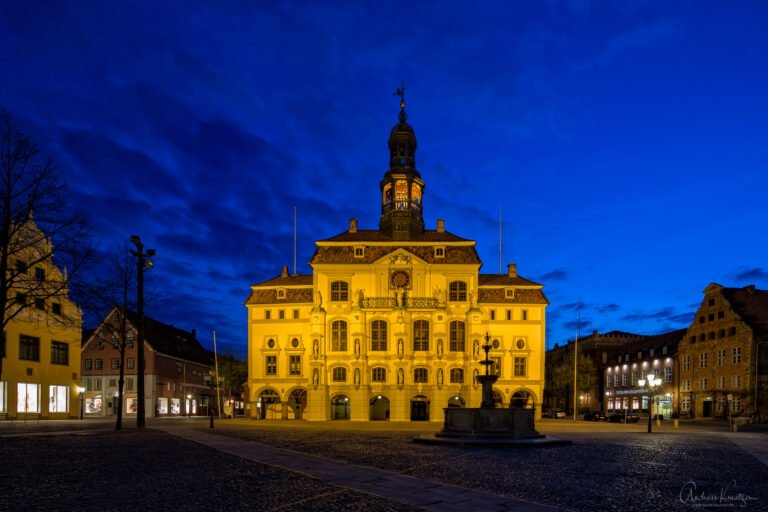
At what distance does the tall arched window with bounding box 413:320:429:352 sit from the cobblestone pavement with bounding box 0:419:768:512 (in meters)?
35.9

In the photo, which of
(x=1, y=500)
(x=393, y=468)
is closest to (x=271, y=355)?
(x=393, y=468)

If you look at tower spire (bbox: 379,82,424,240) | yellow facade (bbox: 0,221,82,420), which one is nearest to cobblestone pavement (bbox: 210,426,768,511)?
yellow facade (bbox: 0,221,82,420)

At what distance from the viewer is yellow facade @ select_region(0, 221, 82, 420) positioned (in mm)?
46188

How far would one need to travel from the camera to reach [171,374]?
264 ft

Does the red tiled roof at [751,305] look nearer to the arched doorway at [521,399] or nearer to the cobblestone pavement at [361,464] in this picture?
the arched doorway at [521,399]

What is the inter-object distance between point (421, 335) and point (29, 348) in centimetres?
3285

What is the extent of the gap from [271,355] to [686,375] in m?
52.3

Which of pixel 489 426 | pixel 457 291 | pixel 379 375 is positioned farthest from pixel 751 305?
pixel 489 426

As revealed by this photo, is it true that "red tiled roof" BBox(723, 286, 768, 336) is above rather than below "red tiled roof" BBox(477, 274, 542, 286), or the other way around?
below

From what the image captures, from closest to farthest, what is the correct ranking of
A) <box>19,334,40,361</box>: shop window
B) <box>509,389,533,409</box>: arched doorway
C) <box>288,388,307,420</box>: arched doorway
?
1. <box>19,334,40,361</box>: shop window
2. <box>509,389,533,409</box>: arched doorway
3. <box>288,388,307,420</box>: arched doorway

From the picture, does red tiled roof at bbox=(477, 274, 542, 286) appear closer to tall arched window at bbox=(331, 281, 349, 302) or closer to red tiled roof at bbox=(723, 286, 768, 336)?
tall arched window at bbox=(331, 281, 349, 302)

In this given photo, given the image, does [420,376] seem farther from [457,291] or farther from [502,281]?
[502,281]

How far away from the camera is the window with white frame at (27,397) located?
157 ft

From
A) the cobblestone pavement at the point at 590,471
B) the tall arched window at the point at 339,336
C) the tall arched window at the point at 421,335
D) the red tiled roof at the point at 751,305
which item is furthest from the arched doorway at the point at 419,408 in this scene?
the red tiled roof at the point at 751,305
